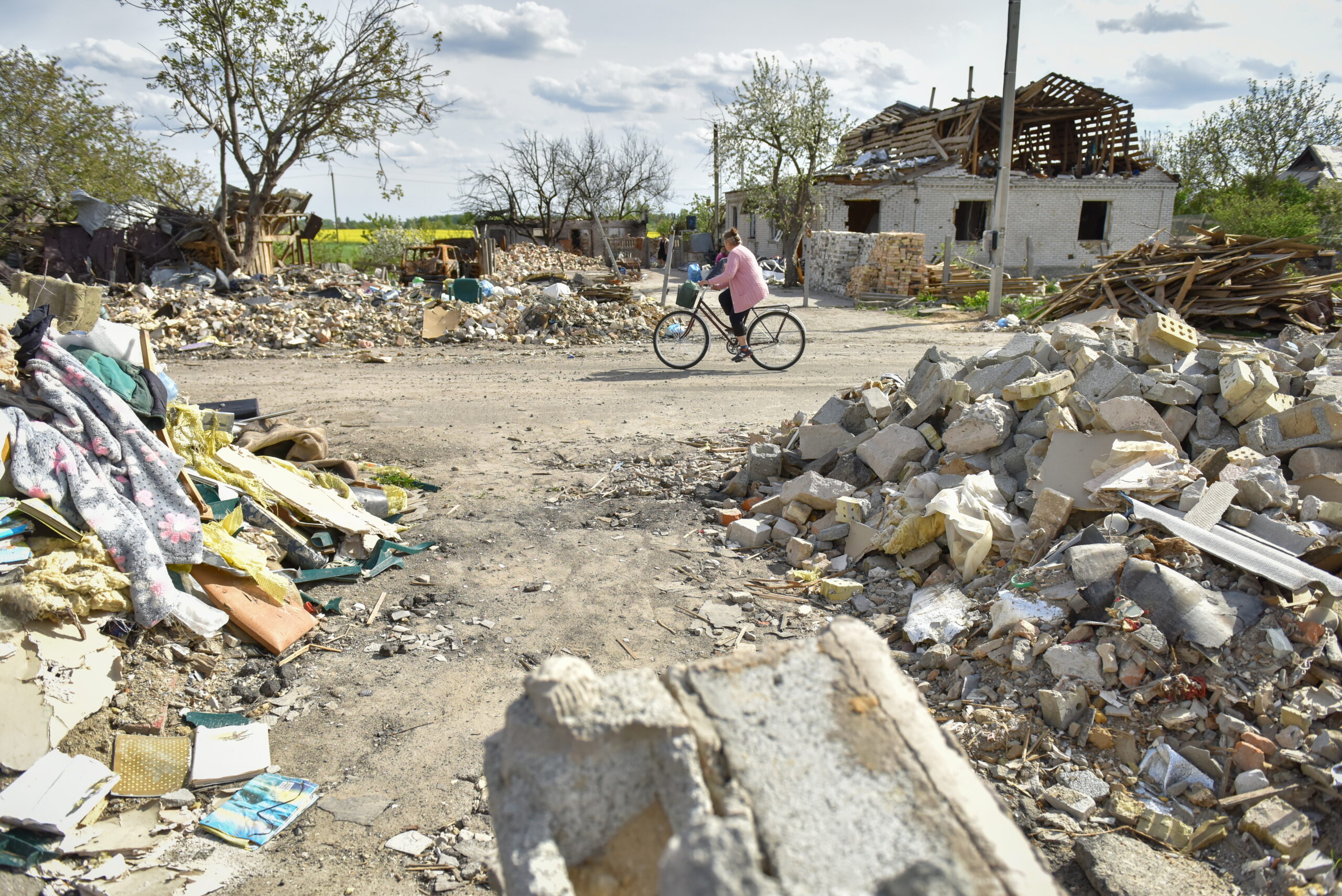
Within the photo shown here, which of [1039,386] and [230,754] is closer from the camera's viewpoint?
[230,754]

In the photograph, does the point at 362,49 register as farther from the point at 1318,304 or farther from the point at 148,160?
the point at 1318,304

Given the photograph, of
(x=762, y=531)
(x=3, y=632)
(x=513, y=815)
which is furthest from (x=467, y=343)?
(x=513, y=815)

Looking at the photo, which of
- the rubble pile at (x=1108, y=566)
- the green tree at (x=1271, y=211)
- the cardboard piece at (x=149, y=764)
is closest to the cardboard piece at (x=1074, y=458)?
the rubble pile at (x=1108, y=566)

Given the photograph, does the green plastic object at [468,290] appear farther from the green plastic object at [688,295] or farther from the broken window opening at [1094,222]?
the broken window opening at [1094,222]

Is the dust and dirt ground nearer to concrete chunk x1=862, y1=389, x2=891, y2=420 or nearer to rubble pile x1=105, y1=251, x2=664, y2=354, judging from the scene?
concrete chunk x1=862, y1=389, x2=891, y2=420

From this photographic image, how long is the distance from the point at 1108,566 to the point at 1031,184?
84.8 ft

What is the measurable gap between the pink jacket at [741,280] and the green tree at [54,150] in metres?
15.8

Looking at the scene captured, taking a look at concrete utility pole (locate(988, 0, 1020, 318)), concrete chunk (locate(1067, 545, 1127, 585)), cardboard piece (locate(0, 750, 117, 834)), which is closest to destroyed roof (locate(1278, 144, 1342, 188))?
concrete utility pole (locate(988, 0, 1020, 318))

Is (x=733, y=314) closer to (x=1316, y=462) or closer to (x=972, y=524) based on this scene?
(x=972, y=524)

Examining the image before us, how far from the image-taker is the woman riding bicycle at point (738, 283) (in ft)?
31.8

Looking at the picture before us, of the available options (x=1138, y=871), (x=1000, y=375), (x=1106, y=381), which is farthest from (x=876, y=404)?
(x=1138, y=871)

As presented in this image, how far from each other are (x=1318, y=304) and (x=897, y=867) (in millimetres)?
14047

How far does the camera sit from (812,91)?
91.1 ft

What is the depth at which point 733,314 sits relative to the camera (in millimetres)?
10164
